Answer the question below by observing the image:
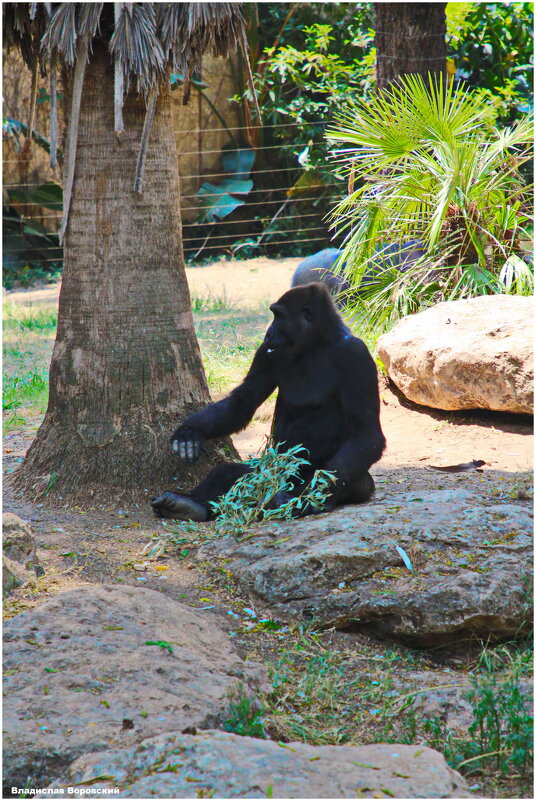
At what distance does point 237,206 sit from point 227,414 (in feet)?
36.7

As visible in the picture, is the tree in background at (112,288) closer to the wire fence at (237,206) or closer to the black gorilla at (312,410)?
the black gorilla at (312,410)

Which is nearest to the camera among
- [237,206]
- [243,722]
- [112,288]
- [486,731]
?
[243,722]

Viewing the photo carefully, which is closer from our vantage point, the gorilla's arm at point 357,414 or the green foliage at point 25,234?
the gorilla's arm at point 357,414

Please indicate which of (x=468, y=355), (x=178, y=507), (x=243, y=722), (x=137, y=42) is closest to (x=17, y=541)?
(x=178, y=507)

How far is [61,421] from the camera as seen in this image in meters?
4.45

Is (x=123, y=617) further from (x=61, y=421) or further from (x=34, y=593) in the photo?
(x=61, y=421)

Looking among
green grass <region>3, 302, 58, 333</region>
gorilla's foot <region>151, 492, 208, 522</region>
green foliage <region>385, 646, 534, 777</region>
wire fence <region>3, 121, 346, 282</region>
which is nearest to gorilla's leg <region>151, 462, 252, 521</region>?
gorilla's foot <region>151, 492, 208, 522</region>

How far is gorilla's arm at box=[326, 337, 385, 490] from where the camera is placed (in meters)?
4.08

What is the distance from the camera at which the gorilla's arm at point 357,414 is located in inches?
161

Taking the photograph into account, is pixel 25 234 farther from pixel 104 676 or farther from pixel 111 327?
pixel 104 676

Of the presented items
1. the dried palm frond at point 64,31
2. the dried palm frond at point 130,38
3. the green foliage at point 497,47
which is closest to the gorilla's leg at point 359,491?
the dried palm frond at point 130,38

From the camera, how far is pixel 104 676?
241cm

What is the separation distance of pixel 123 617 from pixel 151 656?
0.94ft

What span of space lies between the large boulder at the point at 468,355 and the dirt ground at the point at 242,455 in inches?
8.6
